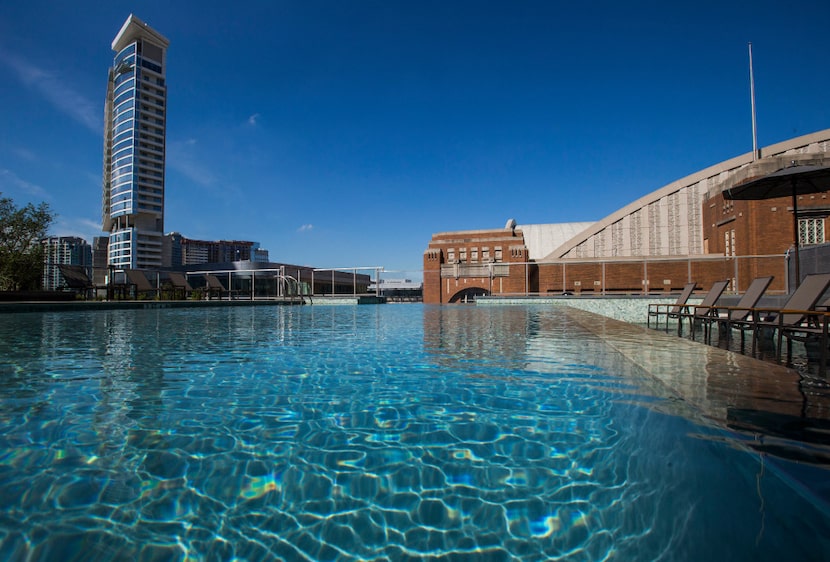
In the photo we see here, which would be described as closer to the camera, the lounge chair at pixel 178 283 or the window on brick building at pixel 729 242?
the lounge chair at pixel 178 283

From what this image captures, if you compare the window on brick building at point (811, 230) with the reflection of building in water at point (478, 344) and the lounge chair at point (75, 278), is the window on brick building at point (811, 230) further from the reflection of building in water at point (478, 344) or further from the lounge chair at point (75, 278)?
the lounge chair at point (75, 278)

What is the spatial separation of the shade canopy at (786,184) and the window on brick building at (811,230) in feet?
48.3

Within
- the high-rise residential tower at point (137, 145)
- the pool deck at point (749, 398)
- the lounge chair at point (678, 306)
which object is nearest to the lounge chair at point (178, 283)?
the lounge chair at point (678, 306)

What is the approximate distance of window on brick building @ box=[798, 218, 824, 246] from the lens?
1727 centimetres

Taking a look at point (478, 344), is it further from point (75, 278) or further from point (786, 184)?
point (75, 278)

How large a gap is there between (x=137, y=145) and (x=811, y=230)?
7895cm

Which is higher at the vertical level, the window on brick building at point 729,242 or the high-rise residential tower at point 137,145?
the high-rise residential tower at point 137,145

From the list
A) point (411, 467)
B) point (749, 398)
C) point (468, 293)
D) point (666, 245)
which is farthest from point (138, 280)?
point (666, 245)

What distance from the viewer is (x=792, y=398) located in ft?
6.11

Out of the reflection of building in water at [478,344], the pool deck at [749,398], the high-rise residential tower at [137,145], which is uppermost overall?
the high-rise residential tower at [137,145]

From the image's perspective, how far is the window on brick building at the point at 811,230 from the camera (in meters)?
17.3

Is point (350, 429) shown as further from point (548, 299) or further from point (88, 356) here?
point (548, 299)

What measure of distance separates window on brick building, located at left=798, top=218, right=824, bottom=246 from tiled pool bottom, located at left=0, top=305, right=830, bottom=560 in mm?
21030

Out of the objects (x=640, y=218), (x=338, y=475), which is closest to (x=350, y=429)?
(x=338, y=475)
